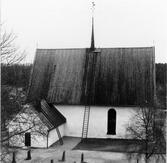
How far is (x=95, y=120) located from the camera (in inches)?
1172

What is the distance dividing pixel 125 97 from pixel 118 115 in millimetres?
1724

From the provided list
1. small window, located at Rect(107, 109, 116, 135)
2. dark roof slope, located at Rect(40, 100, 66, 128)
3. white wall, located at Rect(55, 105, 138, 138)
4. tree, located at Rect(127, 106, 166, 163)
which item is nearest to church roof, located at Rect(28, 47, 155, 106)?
white wall, located at Rect(55, 105, 138, 138)

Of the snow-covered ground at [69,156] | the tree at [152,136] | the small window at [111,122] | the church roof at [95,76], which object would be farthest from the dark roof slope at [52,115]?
the tree at [152,136]

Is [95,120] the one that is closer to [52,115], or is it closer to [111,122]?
[111,122]

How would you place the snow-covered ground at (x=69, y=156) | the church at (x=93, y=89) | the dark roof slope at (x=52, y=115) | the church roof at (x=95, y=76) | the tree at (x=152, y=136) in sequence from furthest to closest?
the church roof at (x=95, y=76) < the church at (x=93, y=89) < the dark roof slope at (x=52, y=115) < the snow-covered ground at (x=69, y=156) < the tree at (x=152, y=136)

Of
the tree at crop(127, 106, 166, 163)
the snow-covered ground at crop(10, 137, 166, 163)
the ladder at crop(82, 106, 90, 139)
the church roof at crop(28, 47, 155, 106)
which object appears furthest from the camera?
the ladder at crop(82, 106, 90, 139)

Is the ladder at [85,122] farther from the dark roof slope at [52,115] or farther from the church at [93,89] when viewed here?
the dark roof slope at [52,115]

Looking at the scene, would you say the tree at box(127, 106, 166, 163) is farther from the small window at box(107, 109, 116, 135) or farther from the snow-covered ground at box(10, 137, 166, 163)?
the small window at box(107, 109, 116, 135)

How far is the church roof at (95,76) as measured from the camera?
29452 mm

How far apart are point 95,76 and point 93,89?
1391 mm

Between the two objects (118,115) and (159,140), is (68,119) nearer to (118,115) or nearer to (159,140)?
(118,115)

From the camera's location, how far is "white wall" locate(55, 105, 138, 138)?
2914cm

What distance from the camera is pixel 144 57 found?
101ft

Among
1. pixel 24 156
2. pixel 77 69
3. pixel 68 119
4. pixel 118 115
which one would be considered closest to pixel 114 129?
pixel 118 115
